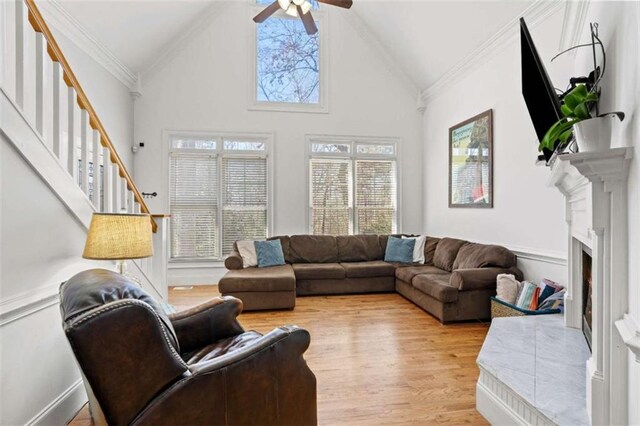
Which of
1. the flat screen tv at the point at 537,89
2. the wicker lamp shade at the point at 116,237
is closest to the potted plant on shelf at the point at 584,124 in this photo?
the flat screen tv at the point at 537,89

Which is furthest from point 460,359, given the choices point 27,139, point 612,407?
point 27,139

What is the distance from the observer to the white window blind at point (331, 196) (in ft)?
20.5

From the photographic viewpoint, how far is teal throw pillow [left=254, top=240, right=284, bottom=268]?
16.8 ft

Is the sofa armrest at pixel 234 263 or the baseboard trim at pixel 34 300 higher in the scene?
the baseboard trim at pixel 34 300

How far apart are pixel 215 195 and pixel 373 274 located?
3.06 metres

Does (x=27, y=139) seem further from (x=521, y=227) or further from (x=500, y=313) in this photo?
(x=521, y=227)

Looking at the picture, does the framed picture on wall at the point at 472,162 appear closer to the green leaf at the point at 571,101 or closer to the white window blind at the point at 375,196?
the white window blind at the point at 375,196

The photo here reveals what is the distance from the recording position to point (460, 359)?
9.35 feet

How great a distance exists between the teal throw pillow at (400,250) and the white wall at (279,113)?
3.24 ft

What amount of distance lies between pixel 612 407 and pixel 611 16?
6.03 feet

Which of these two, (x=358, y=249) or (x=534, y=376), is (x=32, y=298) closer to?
(x=534, y=376)

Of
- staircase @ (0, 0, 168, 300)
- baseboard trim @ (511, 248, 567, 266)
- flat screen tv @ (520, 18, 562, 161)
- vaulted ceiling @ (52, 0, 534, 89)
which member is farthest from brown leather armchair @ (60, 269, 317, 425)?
vaulted ceiling @ (52, 0, 534, 89)

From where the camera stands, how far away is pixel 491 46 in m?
4.38

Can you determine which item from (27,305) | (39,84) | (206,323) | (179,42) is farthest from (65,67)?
(179,42)
